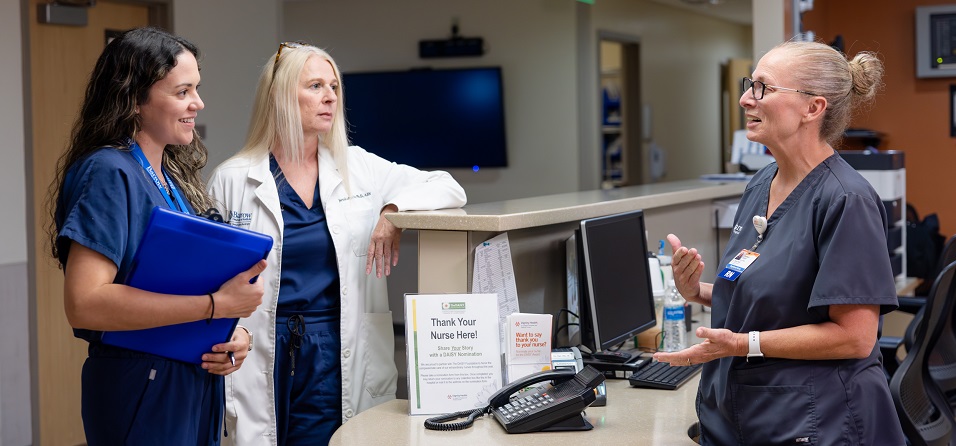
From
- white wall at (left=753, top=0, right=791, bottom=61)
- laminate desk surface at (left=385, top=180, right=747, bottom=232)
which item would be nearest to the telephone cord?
laminate desk surface at (left=385, top=180, right=747, bottom=232)

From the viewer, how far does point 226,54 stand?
502 centimetres

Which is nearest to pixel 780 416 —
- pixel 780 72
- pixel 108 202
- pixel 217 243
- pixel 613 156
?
pixel 780 72

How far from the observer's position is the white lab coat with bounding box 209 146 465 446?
2.28 metres

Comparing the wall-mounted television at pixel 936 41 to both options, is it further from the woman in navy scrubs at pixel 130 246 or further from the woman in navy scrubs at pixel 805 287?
the woman in navy scrubs at pixel 130 246

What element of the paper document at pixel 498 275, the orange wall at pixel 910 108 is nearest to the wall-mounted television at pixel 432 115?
the orange wall at pixel 910 108

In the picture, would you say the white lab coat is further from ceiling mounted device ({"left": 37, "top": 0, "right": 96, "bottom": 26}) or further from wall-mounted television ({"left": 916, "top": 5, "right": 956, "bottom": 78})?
wall-mounted television ({"left": 916, "top": 5, "right": 956, "bottom": 78})

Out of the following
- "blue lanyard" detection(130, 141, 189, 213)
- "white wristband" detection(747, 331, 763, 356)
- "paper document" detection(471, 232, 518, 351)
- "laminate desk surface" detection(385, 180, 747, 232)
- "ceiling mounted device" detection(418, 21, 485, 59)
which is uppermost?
"ceiling mounted device" detection(418, 21, 485, 59)

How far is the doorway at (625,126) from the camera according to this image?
323 inches

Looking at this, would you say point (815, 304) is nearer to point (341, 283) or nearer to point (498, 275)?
point (498, 275)

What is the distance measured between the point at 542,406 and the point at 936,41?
5380mm

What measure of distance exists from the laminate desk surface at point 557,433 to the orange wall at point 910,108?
4863mm

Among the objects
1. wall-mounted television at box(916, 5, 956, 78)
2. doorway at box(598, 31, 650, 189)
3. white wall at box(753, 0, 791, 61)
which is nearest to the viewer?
white wall at box(753, 0, 791, 61)

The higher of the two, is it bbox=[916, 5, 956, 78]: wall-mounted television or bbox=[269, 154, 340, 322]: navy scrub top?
bbox=[916, 5, 956, 78]: wall-mounted television

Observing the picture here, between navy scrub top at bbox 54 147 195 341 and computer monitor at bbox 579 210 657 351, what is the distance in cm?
114
